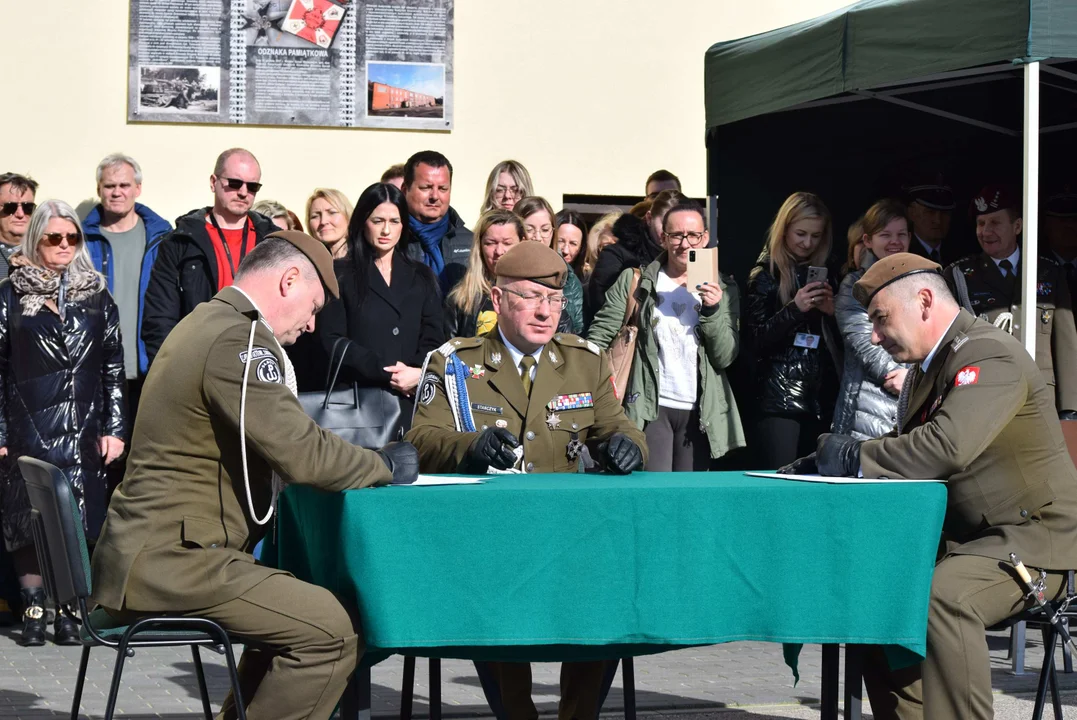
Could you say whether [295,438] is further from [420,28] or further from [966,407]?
[420,28]

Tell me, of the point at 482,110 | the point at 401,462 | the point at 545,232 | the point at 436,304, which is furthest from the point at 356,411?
the point at 482,110

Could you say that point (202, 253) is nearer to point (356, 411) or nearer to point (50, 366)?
point (50, 366)

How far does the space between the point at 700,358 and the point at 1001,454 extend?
111 inches

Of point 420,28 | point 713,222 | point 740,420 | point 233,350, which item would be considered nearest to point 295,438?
point 233,350

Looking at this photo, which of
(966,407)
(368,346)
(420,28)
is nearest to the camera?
(966,407)

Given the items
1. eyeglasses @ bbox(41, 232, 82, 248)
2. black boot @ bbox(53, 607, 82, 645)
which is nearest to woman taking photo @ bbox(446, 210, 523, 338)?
eyeglasses @ bbox(41, 232, 82, 248)

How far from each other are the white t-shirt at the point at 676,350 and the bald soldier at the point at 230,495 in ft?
10.3

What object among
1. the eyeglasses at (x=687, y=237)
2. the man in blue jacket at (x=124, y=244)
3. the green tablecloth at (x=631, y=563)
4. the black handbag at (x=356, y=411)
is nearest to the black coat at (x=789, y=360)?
the eyeglasses at (x=687, y=237)

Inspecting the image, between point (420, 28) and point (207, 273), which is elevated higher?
point (420, 28)

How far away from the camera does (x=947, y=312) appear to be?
4.32m

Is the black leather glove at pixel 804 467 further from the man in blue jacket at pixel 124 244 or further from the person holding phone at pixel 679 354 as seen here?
the man in blue jacket at pixel 124 244

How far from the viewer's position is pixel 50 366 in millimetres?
6543

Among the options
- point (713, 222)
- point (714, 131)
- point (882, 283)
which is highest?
point (714, 131)

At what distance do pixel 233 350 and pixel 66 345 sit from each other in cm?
310
